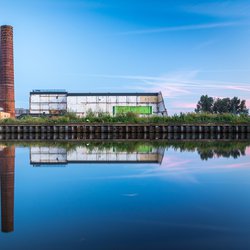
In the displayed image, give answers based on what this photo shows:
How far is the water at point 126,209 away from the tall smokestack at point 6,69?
37487 mm

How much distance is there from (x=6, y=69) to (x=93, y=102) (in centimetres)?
1327

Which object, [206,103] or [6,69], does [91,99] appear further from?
[206,103]

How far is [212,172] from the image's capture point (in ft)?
34.0

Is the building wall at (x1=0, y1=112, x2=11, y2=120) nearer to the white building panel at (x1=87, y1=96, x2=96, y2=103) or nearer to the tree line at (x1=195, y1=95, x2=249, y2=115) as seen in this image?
the white building panel at (x1=87, y1=96, x2=96, y2=103)

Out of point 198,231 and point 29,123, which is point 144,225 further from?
point 29,123

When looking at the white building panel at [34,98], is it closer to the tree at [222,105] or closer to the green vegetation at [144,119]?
the green vegetation at [144,119]

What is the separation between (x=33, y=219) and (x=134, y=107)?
47599 millimetres

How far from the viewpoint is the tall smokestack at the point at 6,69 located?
46.0 metres

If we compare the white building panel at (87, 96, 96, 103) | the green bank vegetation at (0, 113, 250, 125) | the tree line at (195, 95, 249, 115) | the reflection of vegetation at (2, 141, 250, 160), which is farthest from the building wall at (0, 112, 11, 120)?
the tree line at (195, 95, 249, 115)

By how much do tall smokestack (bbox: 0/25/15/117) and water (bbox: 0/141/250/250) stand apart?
3749cm

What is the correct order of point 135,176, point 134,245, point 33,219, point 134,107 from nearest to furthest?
point 134,245, point 33,219, point 135,176, point 134,107

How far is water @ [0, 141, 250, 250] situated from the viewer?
14.8 ft

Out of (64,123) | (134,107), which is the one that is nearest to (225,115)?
(134,107)

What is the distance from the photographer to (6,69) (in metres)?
46.0
